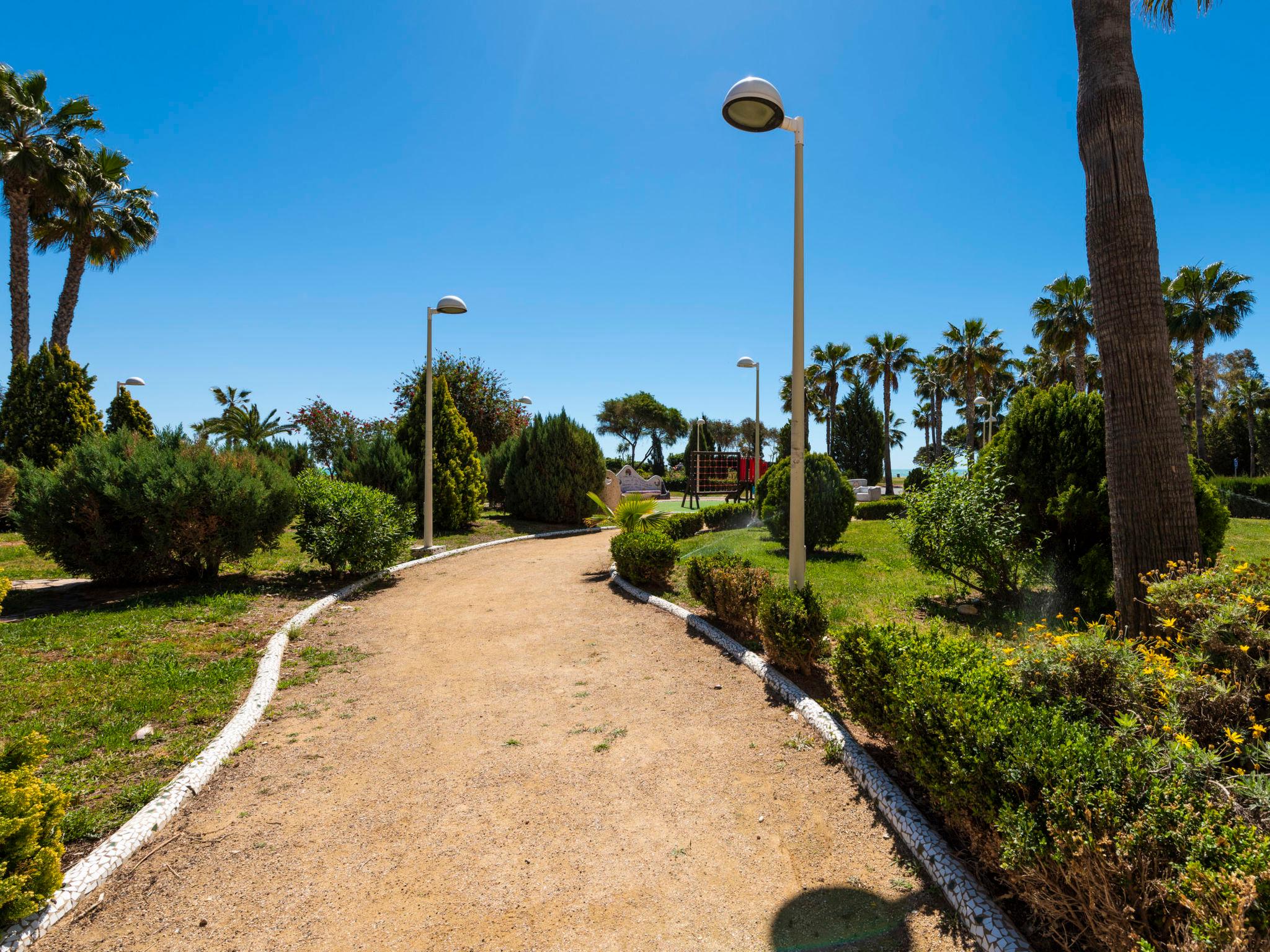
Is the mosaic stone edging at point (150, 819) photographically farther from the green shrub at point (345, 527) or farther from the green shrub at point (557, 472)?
the green shrub at point (557, 472)

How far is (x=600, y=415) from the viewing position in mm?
68188

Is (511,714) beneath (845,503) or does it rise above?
beneath

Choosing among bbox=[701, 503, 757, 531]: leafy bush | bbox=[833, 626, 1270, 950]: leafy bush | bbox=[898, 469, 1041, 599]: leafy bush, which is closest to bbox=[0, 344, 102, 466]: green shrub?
bbox=[701, 503, 757, 531]: leafy bush

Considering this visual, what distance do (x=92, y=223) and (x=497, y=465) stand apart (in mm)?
18060

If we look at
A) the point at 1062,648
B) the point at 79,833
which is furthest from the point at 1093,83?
the point at 79,833

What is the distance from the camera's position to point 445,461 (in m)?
15.5

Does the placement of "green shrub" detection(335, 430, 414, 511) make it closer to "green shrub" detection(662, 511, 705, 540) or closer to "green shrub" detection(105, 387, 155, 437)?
"green shrub" detection(662, 511, 705, 540)

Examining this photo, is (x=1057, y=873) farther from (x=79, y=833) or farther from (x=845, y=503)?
(x=845, y=503)

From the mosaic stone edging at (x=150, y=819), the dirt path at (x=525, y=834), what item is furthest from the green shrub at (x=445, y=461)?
the dirt path at (x=525, y=834)

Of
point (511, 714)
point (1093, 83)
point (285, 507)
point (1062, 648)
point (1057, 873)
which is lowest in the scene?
point (511, 714)

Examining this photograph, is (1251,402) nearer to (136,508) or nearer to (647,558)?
(647,558)

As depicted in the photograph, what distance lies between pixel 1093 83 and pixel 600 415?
6381 cm

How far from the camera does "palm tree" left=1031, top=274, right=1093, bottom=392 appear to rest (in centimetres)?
2678

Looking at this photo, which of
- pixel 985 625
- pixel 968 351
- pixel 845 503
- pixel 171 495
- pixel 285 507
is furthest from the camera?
pixel 968 351
